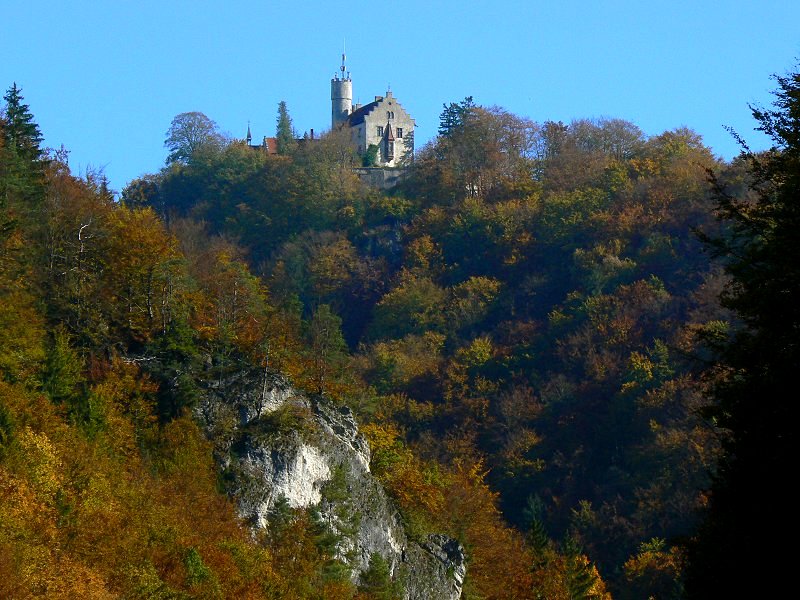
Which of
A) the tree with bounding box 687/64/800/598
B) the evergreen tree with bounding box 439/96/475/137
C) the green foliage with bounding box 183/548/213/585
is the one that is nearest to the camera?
the tree with bounding box 687/64/800/598

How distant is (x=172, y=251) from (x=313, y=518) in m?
9.87

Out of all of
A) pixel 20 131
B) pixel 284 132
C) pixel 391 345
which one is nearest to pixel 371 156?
pixel 284 132

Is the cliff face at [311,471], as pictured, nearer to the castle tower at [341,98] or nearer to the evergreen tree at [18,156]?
the evergreen tree at [18,156]

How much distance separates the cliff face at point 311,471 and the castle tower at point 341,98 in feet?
241

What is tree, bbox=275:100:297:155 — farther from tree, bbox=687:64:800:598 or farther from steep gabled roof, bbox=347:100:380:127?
tree, bbox=687:64:800:598

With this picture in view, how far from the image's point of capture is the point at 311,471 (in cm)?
4459

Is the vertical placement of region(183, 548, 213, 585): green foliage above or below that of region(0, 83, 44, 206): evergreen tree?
below

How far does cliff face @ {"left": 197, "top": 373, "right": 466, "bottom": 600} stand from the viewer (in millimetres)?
43469

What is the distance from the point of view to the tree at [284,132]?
3961 inches

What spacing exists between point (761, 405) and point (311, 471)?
85.1 ft

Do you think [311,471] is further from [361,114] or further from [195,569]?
[361,114]

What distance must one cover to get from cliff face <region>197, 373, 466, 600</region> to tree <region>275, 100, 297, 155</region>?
54.9 meters

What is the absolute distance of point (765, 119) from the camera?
70.9 feet

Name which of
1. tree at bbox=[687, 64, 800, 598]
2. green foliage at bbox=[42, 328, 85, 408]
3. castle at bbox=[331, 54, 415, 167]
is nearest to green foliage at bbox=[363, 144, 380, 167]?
castle at bbox=[331, 54, 415, 167]
